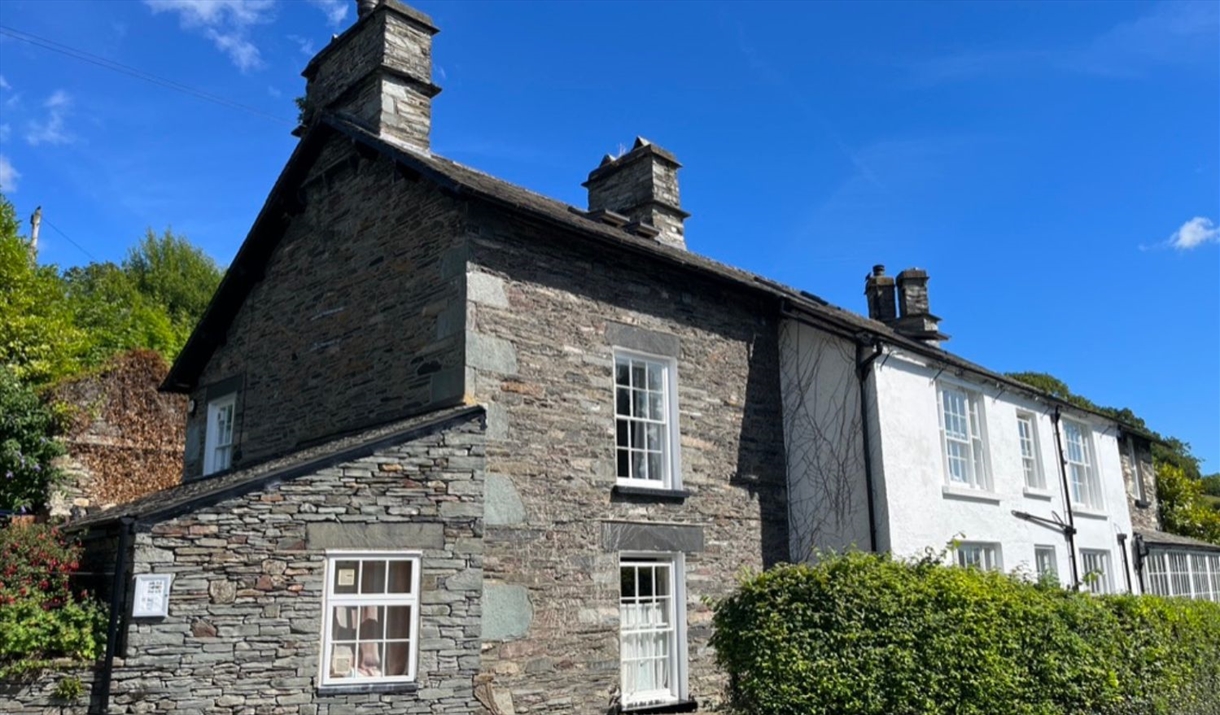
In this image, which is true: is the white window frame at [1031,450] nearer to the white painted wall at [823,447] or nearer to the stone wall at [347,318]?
the white painted wall at [823,447]

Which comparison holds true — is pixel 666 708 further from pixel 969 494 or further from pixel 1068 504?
pixel 1068 504

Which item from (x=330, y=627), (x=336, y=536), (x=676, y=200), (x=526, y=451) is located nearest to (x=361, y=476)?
(x=336, y=536)

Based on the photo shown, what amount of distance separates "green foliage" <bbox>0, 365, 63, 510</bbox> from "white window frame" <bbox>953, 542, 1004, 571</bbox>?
1715 centimetres

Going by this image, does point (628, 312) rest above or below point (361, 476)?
above

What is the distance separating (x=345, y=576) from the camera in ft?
30.9

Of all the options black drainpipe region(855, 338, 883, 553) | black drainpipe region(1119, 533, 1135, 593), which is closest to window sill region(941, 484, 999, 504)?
black drainpipe region(855, 338, 883, 553)

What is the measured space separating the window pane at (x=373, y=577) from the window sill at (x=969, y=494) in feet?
29.4

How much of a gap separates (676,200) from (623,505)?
7929 millimetres

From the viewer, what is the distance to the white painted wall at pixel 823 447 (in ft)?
45.0

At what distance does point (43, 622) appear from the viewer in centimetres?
824

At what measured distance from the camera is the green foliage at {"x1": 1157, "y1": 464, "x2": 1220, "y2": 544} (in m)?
27.0

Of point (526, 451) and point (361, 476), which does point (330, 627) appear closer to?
point (361, 476)

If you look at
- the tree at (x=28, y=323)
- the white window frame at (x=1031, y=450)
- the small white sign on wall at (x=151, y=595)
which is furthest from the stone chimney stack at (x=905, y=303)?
the tree at (x=28, y=323)

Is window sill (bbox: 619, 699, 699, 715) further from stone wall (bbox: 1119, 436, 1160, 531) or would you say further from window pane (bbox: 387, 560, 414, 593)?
stone wall (bbox: 1119, 436, 1160, 531)
